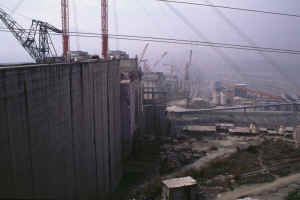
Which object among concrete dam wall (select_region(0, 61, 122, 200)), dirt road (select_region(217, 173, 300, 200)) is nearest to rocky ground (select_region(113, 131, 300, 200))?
dirt road (select_region(217, 173, 300, 200))

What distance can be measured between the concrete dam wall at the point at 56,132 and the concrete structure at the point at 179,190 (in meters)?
3.48

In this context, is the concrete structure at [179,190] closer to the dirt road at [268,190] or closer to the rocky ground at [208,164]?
the rocky ground at [208,164]

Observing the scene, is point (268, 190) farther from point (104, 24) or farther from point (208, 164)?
point (104, 24)

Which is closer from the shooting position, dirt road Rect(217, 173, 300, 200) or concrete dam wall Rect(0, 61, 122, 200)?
concrete dam wall Rect(0, 61, 122, 200)

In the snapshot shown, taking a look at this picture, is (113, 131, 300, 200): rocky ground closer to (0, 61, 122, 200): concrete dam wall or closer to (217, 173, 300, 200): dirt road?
(217, 173, 300, 200): dirt road

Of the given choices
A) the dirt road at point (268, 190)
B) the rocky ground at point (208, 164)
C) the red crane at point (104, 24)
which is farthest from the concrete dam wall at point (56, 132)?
the red crane at point (104, 24)

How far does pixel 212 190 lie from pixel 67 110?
6.08m

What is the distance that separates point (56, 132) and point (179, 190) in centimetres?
429

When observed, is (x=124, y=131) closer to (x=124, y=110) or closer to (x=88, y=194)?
(x=124, y=110)

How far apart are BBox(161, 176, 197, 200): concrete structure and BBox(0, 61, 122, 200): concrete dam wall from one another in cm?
348

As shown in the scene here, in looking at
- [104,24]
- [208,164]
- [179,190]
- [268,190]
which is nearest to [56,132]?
[179,190]

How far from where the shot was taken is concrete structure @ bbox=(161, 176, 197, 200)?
25.8 feet

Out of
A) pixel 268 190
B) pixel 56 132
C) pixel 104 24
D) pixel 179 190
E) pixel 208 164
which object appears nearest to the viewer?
pixel 179 190

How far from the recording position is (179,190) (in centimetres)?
792
